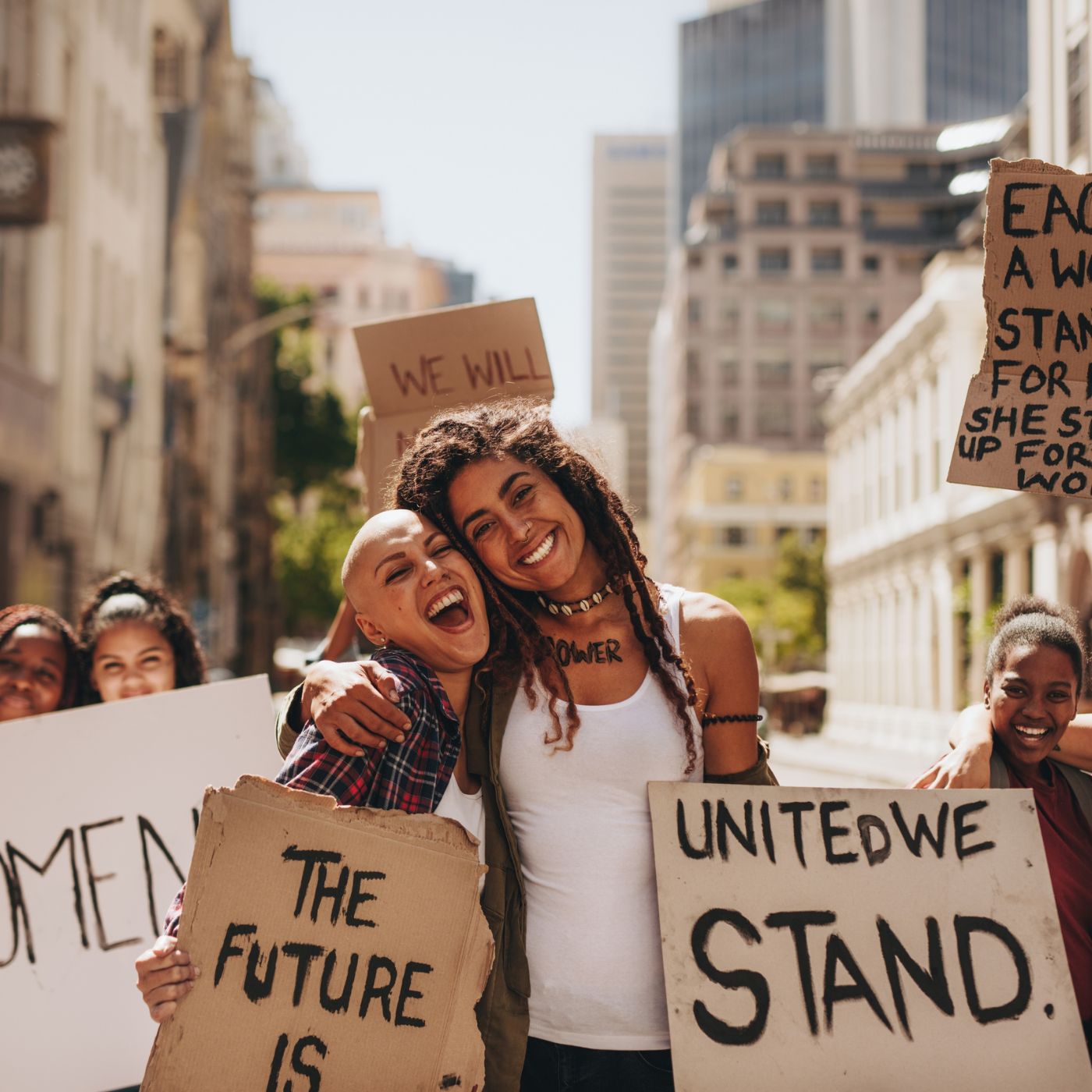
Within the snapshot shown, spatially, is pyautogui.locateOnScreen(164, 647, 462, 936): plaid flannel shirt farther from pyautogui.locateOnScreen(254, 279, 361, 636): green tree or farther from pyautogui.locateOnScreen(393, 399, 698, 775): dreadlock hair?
pyautogui.locateOnScreen(254, 279, 361, 636): green tree

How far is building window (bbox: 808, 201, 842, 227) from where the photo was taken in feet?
297

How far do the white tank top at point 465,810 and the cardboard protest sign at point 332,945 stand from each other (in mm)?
96

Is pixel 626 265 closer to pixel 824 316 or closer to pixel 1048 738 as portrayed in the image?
pixel 824 316

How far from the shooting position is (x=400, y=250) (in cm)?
8981

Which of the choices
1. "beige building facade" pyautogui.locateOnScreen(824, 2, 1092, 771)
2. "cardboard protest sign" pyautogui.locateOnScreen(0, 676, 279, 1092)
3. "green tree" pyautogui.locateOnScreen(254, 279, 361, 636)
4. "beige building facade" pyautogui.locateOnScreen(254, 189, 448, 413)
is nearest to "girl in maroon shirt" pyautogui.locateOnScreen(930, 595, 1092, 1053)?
"cardboard protest sign" pyautogui.locateOnScreen(0, 676, 279, 1092)

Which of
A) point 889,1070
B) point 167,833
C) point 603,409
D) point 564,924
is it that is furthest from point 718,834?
point 603,409

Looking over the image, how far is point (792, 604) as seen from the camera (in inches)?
2297

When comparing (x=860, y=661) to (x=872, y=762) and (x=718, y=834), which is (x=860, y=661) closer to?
(x=872, y=762)

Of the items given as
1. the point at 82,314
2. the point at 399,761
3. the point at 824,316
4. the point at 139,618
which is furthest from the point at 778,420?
the point at 399,761

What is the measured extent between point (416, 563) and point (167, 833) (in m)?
1.38

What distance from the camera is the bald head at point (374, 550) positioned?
8.43ft

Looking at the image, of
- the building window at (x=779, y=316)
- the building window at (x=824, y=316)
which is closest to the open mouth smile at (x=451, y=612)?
the building window at (x=779, y=316)

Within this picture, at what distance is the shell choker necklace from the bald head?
0.95ft

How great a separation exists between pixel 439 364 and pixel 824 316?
8938 cm
